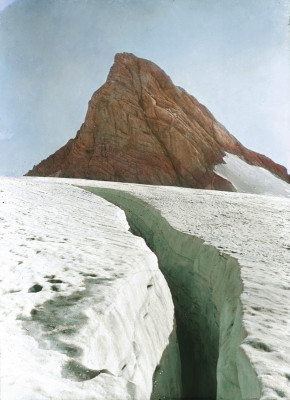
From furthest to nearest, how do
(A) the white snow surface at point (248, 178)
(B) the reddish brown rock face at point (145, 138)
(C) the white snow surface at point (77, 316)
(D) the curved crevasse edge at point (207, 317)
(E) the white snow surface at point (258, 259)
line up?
1. (B) the reddish brown rock face at point (145, 138)
2. (A) the white snow surface at point (248, 178)
3. (D) the curved crevasse edge at point (207, 317)
4. (E) the white snow surface at point (258, 259)
5. (C) the white snow surface at point (77, 316)

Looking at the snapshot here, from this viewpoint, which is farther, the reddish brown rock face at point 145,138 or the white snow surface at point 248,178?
the reddish brown rock face at point 145,138

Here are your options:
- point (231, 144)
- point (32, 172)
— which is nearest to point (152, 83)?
point (231, 144)

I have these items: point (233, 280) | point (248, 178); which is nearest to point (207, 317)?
point (233, 280)

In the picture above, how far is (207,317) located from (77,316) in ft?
10.4

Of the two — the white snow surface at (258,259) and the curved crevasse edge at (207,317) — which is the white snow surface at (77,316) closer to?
the curved crevasse edge at (207,317)

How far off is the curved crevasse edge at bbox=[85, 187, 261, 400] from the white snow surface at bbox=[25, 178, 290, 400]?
0.10 meters

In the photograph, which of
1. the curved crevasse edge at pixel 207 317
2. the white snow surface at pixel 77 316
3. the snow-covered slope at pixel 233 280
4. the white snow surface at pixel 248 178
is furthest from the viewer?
the white snow surface at pixel 248 178

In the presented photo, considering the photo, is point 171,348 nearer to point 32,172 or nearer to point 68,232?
point 68,232

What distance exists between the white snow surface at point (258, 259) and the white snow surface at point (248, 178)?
19.0 metres

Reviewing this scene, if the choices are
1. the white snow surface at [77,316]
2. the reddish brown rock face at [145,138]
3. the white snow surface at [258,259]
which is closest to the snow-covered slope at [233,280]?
the white snow surface at [258,259]

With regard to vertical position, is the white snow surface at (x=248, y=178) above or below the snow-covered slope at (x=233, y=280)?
above

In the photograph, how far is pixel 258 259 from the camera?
4.59 metres

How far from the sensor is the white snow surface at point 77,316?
5.32 feet

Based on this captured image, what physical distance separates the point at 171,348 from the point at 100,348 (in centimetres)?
191
